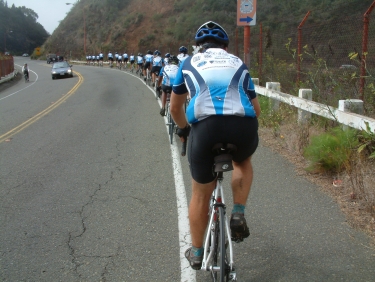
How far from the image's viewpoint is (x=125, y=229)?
15.5ft

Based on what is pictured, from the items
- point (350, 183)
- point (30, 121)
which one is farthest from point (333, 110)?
point (30, 121)

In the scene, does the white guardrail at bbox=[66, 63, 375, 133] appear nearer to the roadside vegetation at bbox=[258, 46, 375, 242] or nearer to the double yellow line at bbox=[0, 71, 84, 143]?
the roadside vegetation at bbox=[258, 46, 375, 242]

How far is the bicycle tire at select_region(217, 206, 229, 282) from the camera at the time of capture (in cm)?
294

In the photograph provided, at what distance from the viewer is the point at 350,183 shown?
5.58 meters

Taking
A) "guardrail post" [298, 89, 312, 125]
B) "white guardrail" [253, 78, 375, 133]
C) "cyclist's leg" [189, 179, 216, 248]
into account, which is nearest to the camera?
"cyclist's leg" [189, 179, 216, 248]

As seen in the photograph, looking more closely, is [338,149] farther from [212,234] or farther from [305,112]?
[212,234]

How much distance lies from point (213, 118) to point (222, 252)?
2.97ft

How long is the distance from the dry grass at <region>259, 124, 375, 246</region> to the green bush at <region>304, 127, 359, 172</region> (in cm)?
12

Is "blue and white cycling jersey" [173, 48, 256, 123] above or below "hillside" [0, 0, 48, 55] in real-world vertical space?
below

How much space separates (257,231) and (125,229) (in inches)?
55.6

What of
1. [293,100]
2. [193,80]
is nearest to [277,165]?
[293,100]

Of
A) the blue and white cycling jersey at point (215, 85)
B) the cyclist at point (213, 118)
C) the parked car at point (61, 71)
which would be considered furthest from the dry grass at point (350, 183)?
the parked car at point (61, 71)

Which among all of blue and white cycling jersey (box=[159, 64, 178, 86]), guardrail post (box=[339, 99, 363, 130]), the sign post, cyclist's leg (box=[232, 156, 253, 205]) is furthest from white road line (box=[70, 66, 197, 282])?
the sign post

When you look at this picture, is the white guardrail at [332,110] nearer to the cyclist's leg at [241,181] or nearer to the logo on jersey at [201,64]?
the cyclist's leg at [241,181]
